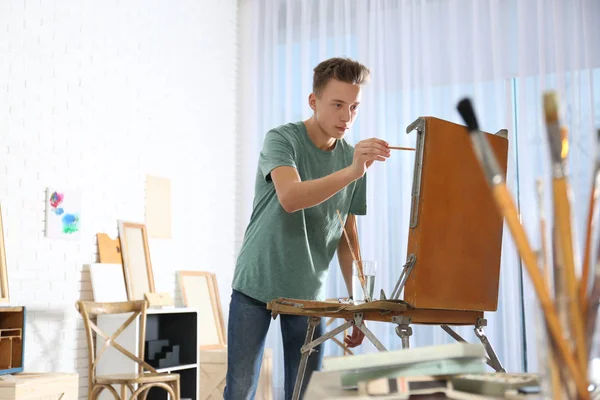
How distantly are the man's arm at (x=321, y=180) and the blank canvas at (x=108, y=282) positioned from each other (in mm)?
2454

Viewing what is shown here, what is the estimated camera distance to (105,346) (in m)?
3.82

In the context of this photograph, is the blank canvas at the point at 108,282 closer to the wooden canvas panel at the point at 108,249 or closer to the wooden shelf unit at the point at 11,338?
the wooden canvas panel at the point at 108,249

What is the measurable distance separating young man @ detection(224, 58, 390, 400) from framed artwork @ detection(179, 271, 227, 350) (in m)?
2.91

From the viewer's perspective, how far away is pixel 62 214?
4094 millimetres

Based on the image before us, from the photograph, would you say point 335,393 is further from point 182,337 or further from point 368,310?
point 182,337

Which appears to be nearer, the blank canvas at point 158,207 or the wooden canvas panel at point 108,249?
the wooden canvas panel at point 108,249

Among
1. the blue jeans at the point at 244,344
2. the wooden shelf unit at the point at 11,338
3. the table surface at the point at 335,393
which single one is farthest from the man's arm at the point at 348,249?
the wooden shelf unit at the point at 11,338

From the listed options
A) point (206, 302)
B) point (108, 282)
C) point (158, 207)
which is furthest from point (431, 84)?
point (108, 282)

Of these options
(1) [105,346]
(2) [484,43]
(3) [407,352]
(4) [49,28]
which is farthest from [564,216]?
(2) [484,43]

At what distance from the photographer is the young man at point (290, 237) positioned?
86.2 inches

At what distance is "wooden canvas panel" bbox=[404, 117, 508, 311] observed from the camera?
194 cm

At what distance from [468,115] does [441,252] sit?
1.40 m

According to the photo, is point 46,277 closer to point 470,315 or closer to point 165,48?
point 165,48

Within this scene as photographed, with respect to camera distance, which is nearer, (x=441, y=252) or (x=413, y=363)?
(x=413, y=363)
